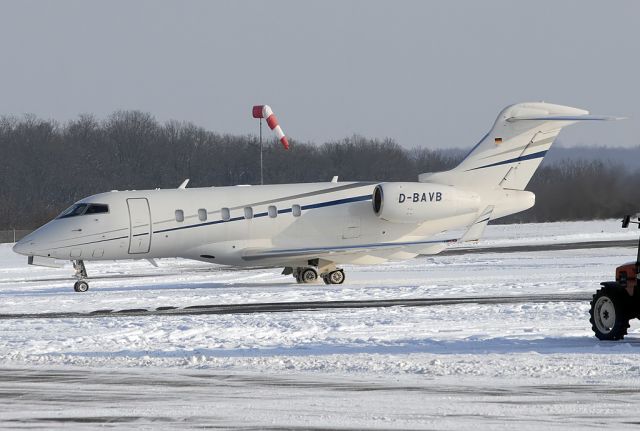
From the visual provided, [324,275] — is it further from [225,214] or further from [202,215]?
[202,215]

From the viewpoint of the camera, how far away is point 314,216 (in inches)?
1266

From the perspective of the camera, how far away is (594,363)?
14688 mm

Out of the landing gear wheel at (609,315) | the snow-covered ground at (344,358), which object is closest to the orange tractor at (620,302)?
the landing gear wheel at (609,315)

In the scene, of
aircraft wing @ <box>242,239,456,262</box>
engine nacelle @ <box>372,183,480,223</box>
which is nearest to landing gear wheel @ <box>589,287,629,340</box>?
aircraft wing @ <box>242,239,456,262</box>

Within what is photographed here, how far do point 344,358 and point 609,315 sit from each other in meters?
4.20

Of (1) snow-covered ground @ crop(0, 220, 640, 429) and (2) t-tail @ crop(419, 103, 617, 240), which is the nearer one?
(1) snow-covered ground @ crop(0, 220, 640, 429)

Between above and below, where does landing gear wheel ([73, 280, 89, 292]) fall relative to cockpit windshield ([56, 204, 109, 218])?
below

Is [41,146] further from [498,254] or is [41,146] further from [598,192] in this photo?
[598,192]

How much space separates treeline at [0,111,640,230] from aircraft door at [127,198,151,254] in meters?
48.4

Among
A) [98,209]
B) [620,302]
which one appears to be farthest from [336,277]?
[620,302]

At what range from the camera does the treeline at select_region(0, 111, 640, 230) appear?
89.8 metres

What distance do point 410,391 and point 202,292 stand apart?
56.5ft

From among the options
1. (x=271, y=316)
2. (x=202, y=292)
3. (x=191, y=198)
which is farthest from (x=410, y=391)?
(x=191, y=198)

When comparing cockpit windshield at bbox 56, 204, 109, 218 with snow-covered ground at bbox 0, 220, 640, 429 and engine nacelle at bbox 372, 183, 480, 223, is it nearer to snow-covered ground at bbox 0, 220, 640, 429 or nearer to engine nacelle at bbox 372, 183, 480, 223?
snow-covered ground at bbox 0, 220, 640, 429
